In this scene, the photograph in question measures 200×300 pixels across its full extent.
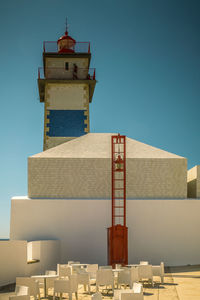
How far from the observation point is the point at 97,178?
22.2m

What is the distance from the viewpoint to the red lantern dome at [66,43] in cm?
2873

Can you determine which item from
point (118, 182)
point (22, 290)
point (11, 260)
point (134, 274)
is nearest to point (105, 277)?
point (134, 274)

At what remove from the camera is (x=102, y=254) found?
20875mm

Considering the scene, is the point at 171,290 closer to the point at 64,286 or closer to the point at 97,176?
the point at 64,286

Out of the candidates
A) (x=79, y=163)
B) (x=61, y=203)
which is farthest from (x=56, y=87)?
(x=61, y=203)

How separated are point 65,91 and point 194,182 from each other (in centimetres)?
1038

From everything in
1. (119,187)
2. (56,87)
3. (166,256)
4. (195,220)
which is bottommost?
(166,256)

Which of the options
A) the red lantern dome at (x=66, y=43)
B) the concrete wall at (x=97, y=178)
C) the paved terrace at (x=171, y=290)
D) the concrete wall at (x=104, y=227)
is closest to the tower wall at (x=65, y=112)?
the red lantern dome at (x=66, y=43)

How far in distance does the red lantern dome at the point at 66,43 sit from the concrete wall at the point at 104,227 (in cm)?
1182

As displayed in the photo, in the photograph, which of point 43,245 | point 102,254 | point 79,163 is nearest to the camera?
point 43,245

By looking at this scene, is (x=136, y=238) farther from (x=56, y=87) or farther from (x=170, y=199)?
(x=56, y=87)

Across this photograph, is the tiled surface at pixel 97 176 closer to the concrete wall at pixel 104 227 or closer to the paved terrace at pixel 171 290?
the concrete wall at pixel 104 227

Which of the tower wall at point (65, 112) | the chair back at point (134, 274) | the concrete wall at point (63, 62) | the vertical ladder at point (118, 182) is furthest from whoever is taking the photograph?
the concrete wall at point (63, 62)

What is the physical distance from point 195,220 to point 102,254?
4937 mm
